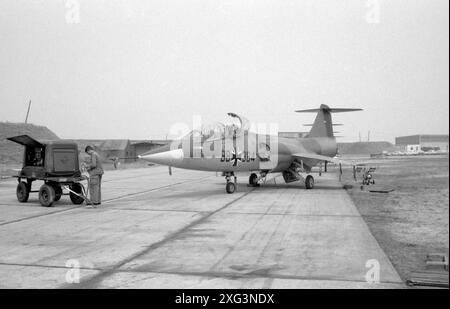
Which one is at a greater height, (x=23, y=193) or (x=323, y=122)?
(x=323, y=122)

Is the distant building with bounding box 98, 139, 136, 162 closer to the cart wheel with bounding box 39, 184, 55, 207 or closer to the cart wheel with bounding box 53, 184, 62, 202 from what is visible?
the cart wheel with bounding box 53, 184, 62, 202

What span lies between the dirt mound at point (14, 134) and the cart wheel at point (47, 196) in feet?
123

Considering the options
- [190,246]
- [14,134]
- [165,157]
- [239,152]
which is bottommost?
[190,246]

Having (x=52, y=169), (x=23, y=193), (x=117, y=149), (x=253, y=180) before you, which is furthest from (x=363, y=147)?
(x=52, y=169)

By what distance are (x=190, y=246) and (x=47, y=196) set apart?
24.3ft

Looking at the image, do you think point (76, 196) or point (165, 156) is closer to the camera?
point (76, 196)

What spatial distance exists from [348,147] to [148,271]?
143 m

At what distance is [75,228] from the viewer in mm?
9961

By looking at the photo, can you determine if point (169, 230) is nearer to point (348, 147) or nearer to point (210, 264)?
point (210, 264)

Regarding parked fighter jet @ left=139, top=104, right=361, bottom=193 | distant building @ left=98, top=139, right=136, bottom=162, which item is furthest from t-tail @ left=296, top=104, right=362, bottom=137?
distant building @ left=98, top=139, right=136, bottom=162

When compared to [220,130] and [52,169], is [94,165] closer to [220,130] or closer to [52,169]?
[52,169]

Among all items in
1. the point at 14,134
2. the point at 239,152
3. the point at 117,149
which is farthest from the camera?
the point at 117,149

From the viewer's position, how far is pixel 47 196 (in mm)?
13734
